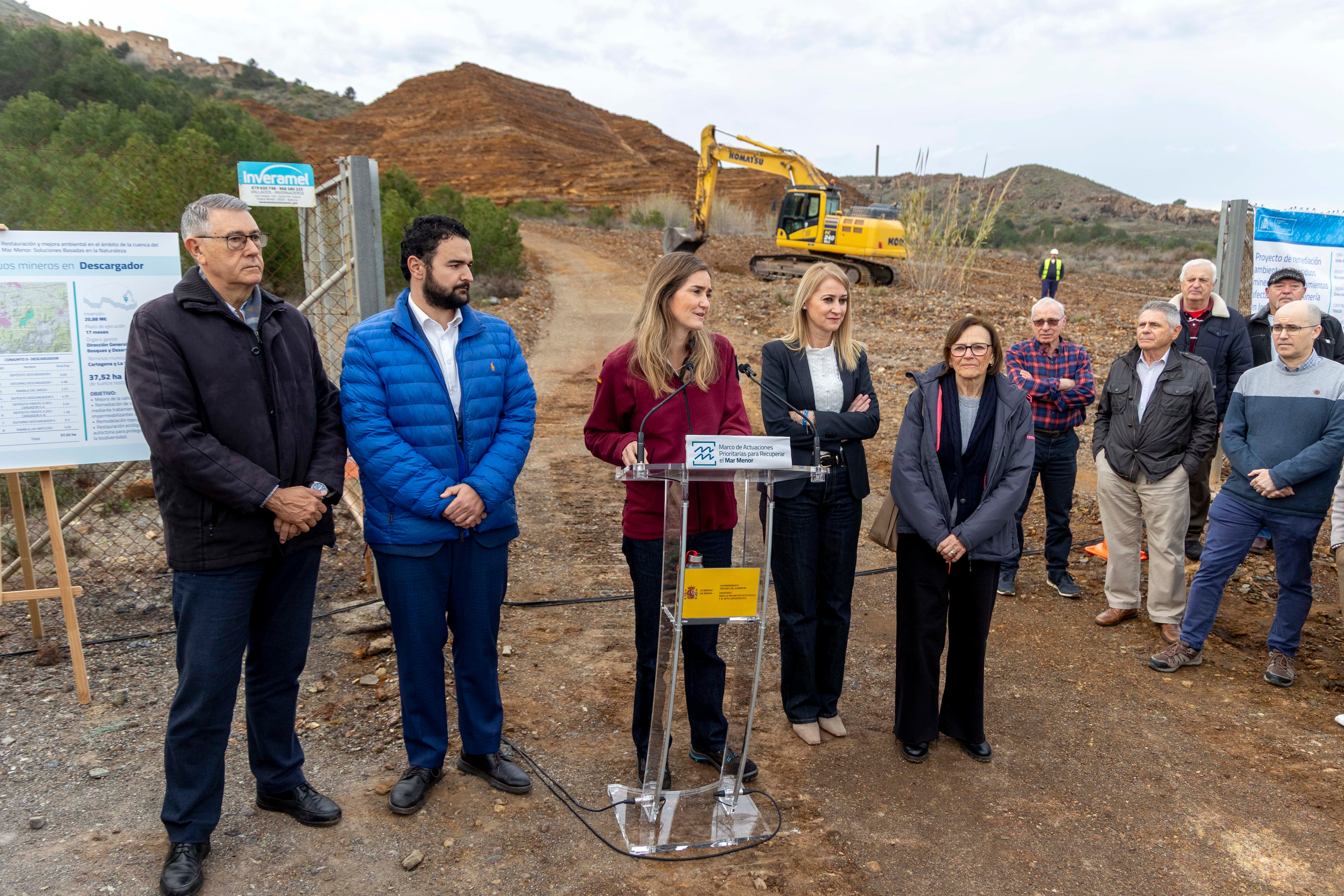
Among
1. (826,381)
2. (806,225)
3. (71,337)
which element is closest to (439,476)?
(826,381)

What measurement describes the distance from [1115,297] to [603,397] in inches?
717

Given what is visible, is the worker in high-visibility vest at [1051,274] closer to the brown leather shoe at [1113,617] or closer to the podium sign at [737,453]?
the brown leather shoe at [1113,617]

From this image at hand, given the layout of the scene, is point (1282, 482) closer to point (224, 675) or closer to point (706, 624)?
point (706, 624)

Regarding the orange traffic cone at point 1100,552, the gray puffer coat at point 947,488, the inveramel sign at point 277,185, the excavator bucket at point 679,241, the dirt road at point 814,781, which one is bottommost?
the dirt road at point 814,781

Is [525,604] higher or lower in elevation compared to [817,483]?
lower

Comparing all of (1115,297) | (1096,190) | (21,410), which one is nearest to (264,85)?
(1096,190)

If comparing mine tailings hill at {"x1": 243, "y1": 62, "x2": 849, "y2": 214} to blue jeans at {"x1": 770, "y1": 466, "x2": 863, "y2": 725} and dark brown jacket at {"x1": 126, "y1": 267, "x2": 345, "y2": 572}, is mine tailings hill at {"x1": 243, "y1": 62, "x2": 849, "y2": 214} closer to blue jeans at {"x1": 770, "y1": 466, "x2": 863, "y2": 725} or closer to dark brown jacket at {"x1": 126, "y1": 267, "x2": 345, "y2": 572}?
blue jeans at {"x1": 770, "y1": 466, "x2": 863, "y2": 725}

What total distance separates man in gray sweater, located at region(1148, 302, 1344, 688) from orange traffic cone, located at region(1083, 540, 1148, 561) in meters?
1.55

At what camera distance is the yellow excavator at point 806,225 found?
717 inches

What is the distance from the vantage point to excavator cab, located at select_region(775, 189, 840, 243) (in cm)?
1892

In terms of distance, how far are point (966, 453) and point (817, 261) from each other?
50.7ft

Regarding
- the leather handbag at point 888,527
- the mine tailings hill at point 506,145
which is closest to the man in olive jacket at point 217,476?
the leather handbag at point 888,527

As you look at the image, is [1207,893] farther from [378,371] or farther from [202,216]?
[202,216]

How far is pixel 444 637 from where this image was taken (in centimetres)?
327
